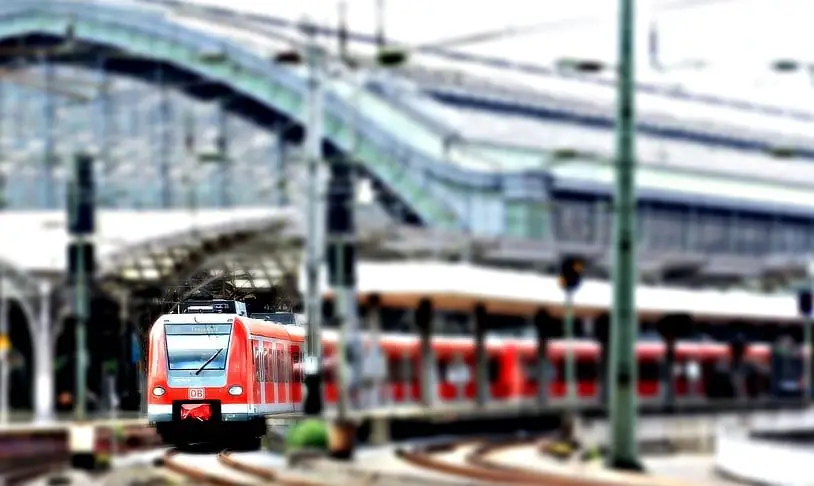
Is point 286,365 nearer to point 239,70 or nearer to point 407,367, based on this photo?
point 407,367

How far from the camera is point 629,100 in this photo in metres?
46.2

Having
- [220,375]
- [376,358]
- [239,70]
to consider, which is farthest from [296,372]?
[239,70]

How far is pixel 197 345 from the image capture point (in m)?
3.89

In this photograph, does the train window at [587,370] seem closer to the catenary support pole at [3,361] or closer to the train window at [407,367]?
the train window at [407,367]

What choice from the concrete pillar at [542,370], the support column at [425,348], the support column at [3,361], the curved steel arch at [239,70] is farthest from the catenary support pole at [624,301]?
the curved steel arch at [239,70]

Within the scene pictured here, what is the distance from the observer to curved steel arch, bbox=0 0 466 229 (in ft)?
458

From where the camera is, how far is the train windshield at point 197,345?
3838 mm

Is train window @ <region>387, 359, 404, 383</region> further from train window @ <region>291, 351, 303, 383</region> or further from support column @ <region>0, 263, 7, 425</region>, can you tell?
train window @ <region>291, 351, 303, 383</region>

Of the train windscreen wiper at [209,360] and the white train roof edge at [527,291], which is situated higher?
the white train roof edge at [527,291]

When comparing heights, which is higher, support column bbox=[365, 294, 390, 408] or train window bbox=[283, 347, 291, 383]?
train window bbox=[283, 347, 291, 383]

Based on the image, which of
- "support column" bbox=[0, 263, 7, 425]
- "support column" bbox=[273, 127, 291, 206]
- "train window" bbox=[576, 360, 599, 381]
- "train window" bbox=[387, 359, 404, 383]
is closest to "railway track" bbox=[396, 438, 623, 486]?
"train window" bbox=[387, 359, 404, 383]

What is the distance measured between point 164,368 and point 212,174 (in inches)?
5227

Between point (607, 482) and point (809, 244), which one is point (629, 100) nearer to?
point (607, 482)

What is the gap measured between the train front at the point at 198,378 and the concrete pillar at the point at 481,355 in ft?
234
